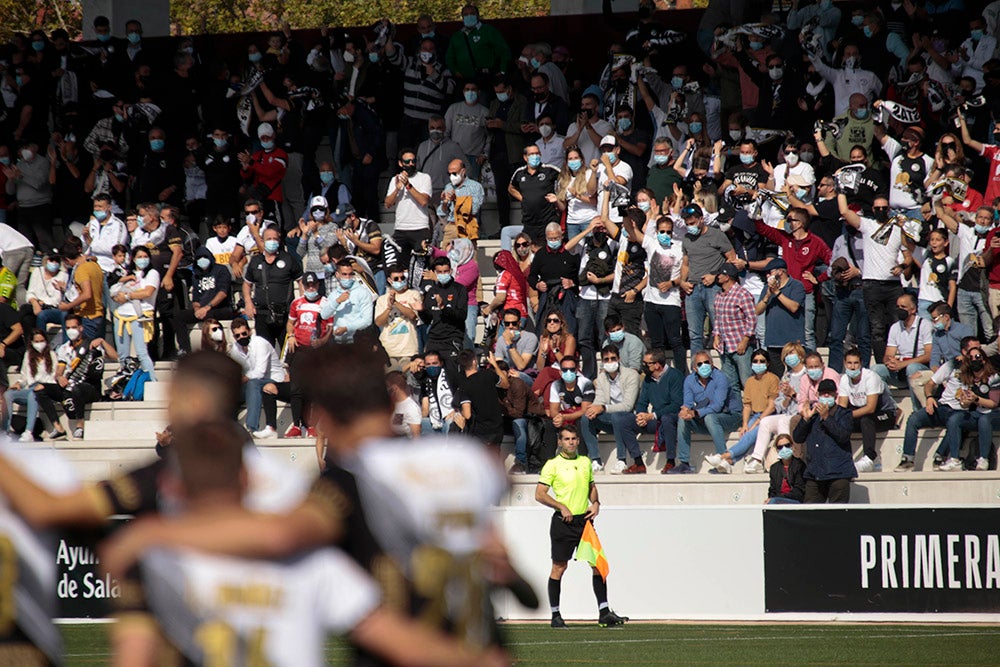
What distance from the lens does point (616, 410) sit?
18.0 m

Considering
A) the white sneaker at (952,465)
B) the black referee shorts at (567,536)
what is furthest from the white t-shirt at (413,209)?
the white sneaker at (952,465)

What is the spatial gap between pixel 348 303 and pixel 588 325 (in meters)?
3.13

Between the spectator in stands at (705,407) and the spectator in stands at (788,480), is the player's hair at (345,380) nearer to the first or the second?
the spectator in stands at (788,480)

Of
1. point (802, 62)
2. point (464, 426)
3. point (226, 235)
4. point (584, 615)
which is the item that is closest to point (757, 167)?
point (802, 62)

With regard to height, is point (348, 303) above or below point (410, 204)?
below

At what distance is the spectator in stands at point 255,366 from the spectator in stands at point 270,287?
0.99 feet

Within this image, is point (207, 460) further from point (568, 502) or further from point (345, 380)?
point (568, 502)

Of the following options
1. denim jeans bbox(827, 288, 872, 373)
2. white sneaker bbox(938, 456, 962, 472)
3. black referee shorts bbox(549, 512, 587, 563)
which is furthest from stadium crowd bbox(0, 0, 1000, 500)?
black referee shorts bbox(549, 512, 587, 563)

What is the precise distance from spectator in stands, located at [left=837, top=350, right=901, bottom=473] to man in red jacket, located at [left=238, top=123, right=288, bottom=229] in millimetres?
9396

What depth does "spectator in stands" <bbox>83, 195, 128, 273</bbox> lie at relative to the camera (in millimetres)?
21391

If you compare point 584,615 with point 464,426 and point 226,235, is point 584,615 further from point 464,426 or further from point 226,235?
point 226,235

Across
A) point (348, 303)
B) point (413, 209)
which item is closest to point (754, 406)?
point (348, 303)

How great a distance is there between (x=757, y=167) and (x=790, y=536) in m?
5.48

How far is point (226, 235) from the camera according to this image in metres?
21.2
